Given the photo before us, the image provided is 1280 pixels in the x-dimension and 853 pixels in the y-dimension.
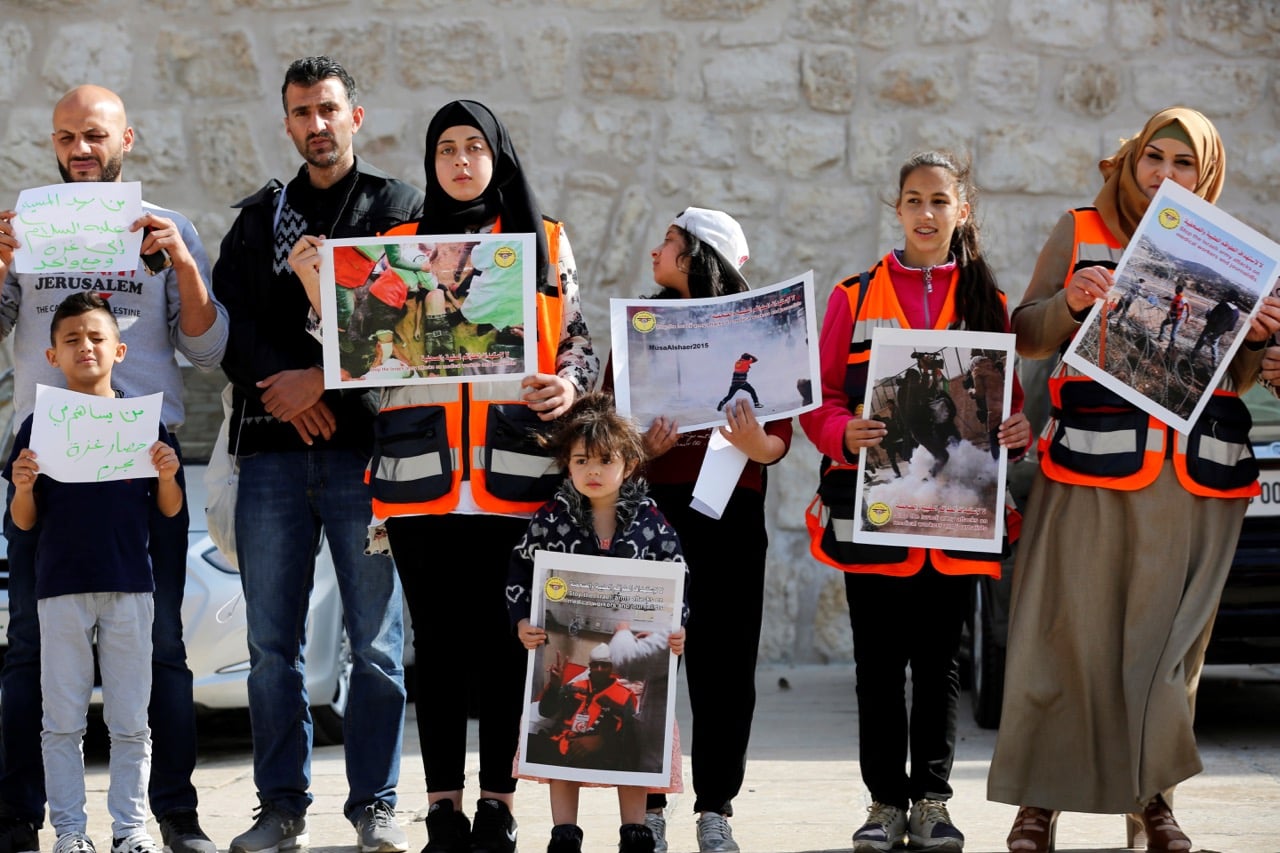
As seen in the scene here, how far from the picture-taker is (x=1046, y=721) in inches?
176

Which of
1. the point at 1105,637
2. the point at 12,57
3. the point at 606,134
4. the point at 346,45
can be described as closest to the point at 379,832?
the point at 1105,637

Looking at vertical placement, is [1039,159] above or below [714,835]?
above

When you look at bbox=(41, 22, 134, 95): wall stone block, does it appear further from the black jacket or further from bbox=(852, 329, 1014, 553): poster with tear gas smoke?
bbox=(852, 329, 1014, 553): poster with tear gas smoke

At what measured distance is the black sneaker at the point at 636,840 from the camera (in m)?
4.23

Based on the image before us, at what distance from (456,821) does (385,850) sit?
336 millimetres

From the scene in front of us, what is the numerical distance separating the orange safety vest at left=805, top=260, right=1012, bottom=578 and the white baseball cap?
306 millimetres

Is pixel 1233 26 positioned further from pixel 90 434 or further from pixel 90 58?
pixel 90 434

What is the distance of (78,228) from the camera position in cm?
439

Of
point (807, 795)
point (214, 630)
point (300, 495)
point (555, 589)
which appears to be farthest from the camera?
point (214, 630)

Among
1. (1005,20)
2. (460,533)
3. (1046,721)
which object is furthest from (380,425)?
(1005,20)

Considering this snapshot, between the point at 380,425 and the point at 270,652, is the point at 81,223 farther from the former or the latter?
the point at 270,652

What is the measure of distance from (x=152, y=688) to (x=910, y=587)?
1997mm

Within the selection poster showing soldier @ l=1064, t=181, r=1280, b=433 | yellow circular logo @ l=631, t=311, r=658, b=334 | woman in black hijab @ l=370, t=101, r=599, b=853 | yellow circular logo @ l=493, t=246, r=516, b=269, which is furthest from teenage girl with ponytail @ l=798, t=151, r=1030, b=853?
yellow circular logo @ l=493, t=246, r=516, b=269

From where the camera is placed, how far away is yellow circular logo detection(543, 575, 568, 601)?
4.20 meters
